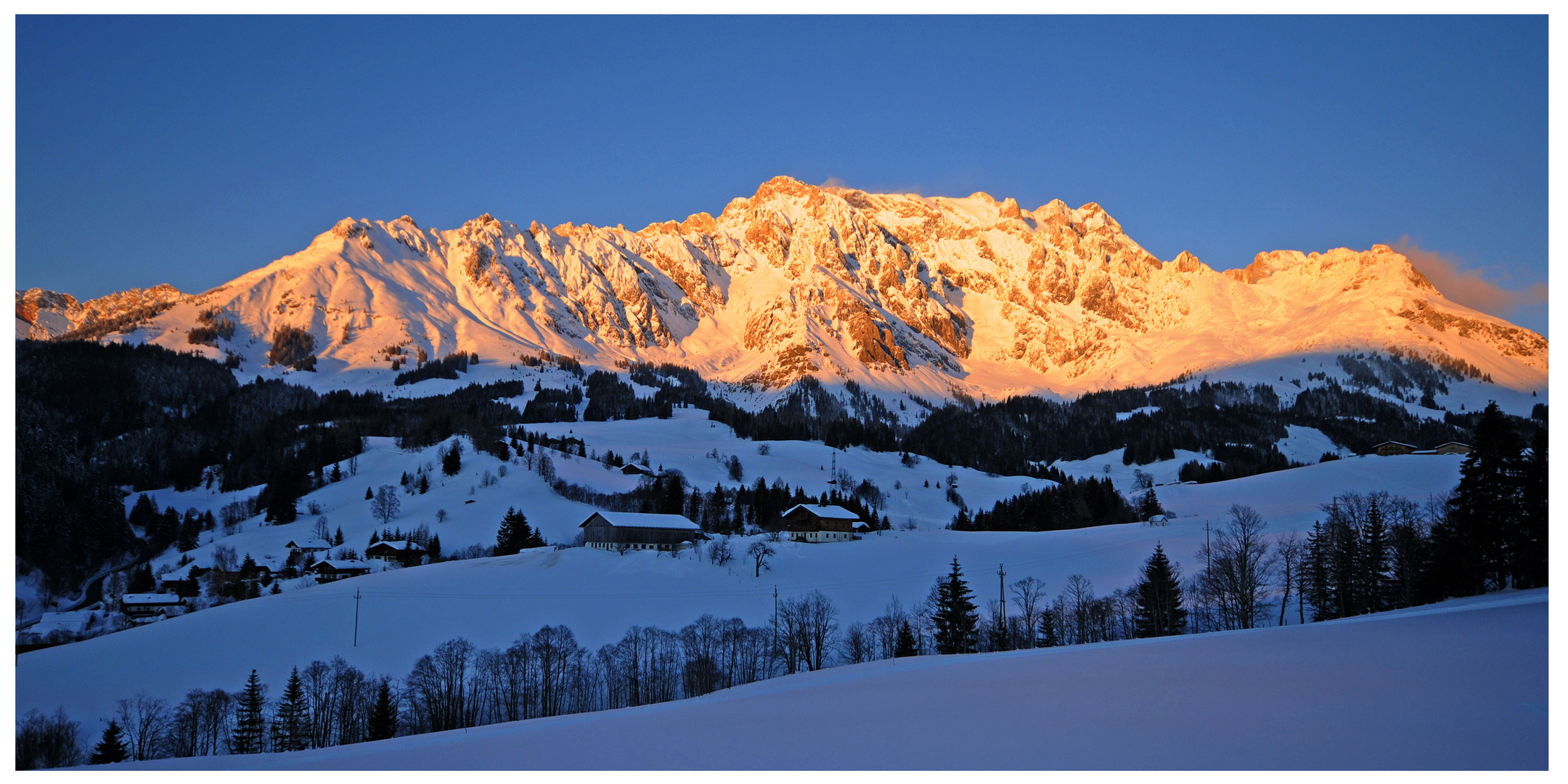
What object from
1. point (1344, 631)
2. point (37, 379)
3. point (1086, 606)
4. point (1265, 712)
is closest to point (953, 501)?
point (1086, 606)

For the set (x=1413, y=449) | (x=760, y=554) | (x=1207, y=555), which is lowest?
(x=760, y=554)

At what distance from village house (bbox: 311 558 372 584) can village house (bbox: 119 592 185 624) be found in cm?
1113

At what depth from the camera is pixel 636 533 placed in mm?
85750

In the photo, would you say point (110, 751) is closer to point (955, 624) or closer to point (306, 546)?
point (955, 624)

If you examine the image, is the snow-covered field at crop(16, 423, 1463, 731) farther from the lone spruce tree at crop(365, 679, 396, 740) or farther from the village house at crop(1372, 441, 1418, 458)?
the village house at crop(1372, 441, 1418, 458)

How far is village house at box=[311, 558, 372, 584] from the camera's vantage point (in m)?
88.1

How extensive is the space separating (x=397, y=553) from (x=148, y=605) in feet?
73.4

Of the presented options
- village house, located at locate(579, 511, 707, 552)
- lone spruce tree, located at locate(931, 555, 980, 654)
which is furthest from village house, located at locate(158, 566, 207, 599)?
lone spruce tree, located at locate(931, 555, 980, 654)

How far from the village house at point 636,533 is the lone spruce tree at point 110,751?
47345 mm

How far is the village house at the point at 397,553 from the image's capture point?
97.8 metres

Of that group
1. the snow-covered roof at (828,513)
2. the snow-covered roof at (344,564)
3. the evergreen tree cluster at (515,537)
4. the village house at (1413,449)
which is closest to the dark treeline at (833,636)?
the snow-covered roof at (828,513)

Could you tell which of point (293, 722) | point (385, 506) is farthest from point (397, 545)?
point (293, 722)

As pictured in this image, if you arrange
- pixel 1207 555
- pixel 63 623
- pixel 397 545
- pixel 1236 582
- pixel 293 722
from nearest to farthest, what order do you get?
pixel 293 722
pixel 1236 582
pixel 1207 555
pixel 63 623
pixel 397 545
